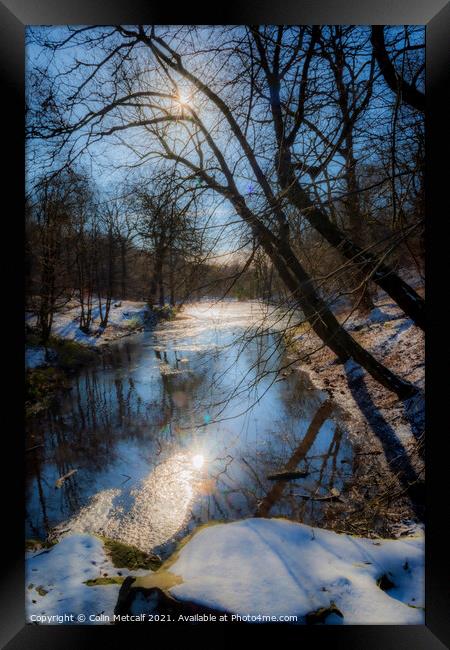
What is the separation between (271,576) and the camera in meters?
1.73

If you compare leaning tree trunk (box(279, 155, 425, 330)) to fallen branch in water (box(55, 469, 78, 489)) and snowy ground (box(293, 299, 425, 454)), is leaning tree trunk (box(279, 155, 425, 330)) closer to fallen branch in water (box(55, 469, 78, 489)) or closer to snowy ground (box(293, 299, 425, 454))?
snowy ground (box(293, 299, 425, 454))

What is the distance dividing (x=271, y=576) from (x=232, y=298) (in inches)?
65.9

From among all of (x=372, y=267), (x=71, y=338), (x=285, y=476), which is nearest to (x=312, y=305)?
(x=372, y=267)

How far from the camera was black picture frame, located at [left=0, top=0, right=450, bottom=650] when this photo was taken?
1.54 metres

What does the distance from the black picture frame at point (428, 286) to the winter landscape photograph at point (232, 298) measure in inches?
3.0

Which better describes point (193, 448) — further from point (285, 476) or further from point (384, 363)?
point (384, 363)

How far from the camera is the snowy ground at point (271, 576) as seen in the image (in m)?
1.61

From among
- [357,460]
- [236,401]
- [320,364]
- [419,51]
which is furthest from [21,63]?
[320,364]

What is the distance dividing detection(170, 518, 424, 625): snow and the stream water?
18.9 inches

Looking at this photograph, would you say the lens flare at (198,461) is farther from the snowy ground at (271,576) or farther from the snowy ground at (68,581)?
the snowy ground at (68,581)

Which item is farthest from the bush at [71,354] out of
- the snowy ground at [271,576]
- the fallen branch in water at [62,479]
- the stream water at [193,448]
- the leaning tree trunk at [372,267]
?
the leaning tree trunk at [372,267]

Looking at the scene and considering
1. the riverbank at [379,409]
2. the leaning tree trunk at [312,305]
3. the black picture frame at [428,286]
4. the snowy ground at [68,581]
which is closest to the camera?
the black picture frame at [428,286]

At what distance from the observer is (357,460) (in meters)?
3.07

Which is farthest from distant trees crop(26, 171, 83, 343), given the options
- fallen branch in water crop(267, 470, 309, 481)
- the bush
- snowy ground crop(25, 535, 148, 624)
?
fallen branch in water crop(267, 470, 309, 481)
